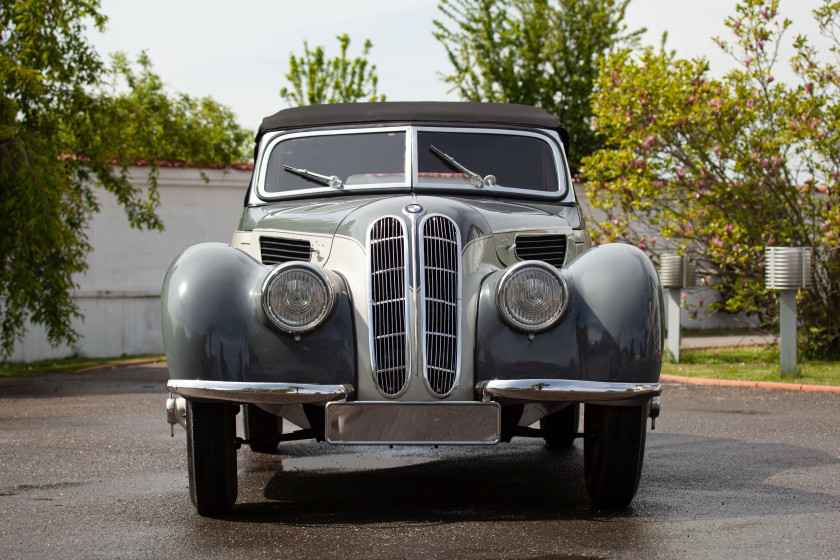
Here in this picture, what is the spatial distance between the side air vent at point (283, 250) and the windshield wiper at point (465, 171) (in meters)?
1.18

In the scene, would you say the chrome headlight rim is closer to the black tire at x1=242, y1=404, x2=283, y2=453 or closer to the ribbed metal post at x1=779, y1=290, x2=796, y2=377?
the black tire at x1=242, y1=404, x2=283, y2=453

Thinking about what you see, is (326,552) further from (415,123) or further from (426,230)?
(415,123)

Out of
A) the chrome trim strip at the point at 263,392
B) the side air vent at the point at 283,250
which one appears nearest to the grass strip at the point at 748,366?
the side air vent at the point at 283,250

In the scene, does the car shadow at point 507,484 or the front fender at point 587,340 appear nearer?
the front fender at point 587,340

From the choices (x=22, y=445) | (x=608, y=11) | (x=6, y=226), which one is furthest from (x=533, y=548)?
(x=608, y=11)

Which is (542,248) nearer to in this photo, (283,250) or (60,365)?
(283,250)

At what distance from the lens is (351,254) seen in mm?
4945

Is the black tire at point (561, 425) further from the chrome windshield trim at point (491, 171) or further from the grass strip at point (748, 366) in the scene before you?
the grass strip at point (748, 366)

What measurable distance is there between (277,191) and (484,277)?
1875mm

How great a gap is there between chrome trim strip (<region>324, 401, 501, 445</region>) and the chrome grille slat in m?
0.15

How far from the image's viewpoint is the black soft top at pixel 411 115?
6.37 meters

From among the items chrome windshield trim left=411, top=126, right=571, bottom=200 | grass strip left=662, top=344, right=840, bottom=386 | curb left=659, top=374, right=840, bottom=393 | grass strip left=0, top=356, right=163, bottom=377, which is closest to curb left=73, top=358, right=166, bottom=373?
grass strip left=0, top=356, right=163, bottom=377

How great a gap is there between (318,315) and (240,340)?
35 cm

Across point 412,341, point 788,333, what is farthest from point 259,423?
point 788,333
